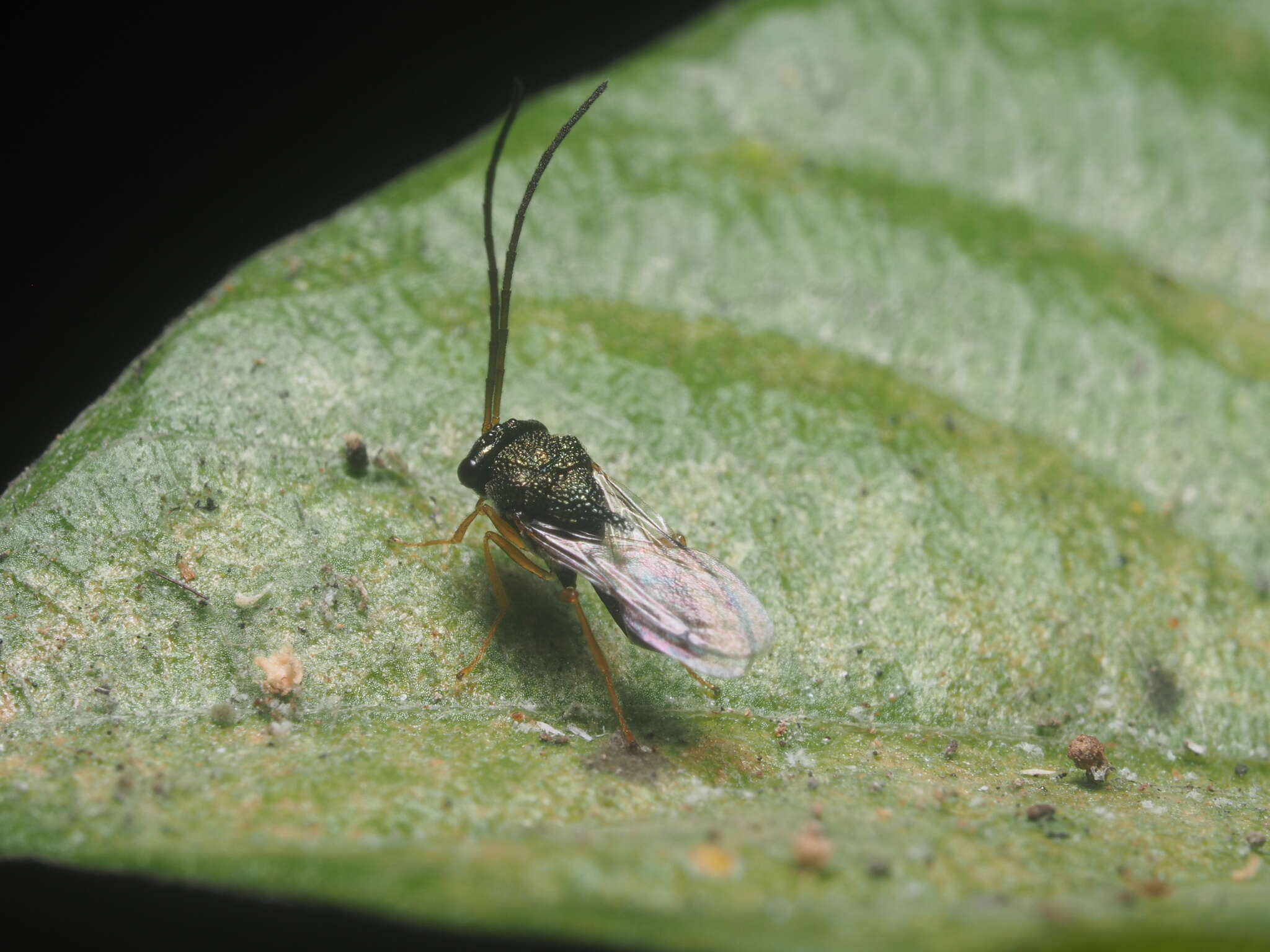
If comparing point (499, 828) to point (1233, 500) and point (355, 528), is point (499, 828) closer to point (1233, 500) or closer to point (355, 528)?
point (355, 528)

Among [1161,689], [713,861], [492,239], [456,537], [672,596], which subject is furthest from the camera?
[1161,689]

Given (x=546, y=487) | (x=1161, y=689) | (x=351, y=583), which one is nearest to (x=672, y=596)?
(x=546, y=487)

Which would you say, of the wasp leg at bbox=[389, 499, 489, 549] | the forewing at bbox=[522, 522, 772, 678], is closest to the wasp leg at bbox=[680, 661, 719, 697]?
the forewing at bbox=[522, 522, 772, 678]

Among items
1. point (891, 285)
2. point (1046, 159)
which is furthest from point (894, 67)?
point (891, 285)

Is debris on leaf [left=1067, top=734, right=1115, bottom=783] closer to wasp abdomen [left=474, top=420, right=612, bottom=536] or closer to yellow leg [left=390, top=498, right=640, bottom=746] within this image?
yellow leg [left=390, top=498, right=640, bottom=746]

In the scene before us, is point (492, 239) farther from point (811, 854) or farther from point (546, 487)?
point (811, 854)
